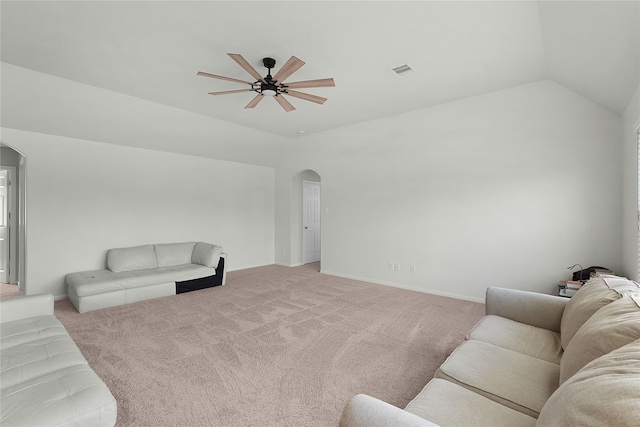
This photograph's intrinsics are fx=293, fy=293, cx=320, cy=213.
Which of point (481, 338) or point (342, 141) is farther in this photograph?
point (342, 141)

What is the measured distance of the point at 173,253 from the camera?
541cm

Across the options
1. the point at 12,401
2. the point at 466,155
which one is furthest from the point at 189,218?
the point at 466,155

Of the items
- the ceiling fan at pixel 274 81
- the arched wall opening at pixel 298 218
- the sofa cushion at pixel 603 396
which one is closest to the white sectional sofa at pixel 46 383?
the sofa cushion at pixel 603 396

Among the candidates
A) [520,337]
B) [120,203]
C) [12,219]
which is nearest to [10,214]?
[12,219]

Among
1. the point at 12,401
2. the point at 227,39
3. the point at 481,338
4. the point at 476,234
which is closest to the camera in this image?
the point at 12,401

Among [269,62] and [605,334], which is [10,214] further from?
[605,334]

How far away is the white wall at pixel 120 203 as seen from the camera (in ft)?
14.5

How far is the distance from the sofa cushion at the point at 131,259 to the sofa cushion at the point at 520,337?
499 cm

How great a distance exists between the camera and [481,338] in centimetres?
207

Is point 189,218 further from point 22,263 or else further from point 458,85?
point 458,85

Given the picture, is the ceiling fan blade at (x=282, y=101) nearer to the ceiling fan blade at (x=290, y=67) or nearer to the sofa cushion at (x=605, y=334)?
the ceiling fan blade at (x=290, y=67)

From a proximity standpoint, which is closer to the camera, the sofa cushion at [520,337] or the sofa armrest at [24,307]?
the sofa cushion at [520,337]

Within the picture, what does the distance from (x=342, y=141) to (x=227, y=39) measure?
3.37 m

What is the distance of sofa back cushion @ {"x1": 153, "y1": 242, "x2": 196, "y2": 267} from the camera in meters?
5.27
